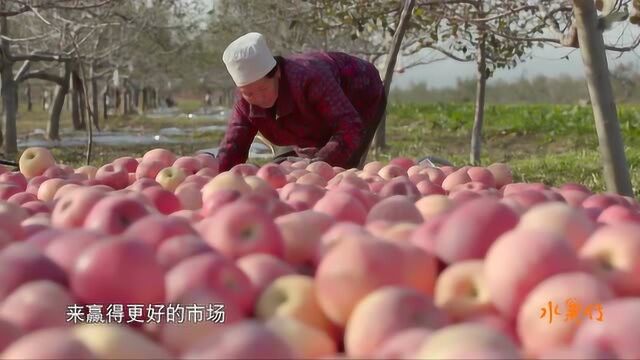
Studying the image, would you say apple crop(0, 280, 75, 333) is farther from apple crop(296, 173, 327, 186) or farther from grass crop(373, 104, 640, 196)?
grass crop(373, 104, 640, 196)

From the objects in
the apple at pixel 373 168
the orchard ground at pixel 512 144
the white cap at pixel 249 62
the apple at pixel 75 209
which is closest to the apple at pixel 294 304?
the apple at pixel 75 209

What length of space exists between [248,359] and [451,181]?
77.5 inches

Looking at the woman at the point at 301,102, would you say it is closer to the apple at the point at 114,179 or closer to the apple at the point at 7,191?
the apple at the point at 114,179

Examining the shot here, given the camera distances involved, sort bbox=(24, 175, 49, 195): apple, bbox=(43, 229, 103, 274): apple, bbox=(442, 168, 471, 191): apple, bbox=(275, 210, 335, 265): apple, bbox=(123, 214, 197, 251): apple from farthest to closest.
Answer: bbox=(442, 168, 471, 191): apple
bbox=(24, 175, 49, 195): apple
bbox=(275, 210, 335, 265): apple
bbox=(123, 214, 197, 251): apple
bbox=(43, 229, 103, 274): apple

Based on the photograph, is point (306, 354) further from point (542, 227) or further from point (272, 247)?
point (542, 227)

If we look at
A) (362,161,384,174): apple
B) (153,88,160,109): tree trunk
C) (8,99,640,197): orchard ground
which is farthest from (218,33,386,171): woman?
(153,88,160,109): tree trunk

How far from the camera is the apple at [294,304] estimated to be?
1256 mm

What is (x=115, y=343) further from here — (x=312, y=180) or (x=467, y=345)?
(x=312, y=180)

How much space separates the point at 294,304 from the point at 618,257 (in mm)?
546

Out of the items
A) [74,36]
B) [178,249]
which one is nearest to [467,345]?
[178,249]

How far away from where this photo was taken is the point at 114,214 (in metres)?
1.60

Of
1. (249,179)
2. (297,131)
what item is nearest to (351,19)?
(297,131)

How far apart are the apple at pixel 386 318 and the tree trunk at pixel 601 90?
2923mm

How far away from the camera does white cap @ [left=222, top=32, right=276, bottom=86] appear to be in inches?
156
